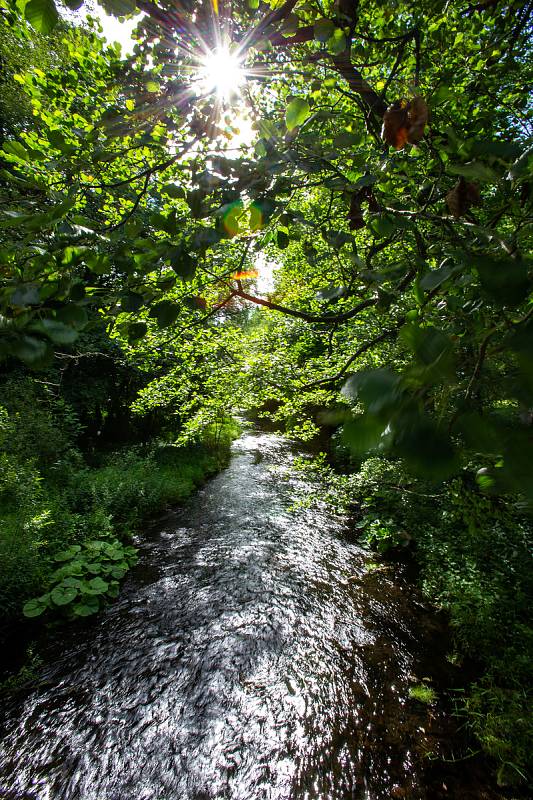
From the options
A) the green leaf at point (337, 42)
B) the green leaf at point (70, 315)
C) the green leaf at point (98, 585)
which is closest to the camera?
the green leaf at point (70, 315)

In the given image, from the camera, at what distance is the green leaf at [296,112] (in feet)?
3.19

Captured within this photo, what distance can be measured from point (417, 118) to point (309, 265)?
3.39 m

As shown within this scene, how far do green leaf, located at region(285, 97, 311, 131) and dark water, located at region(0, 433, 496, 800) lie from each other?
4.50m

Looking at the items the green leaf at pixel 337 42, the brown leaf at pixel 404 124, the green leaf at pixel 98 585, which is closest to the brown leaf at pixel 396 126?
the brown leaf at pixel 404 124

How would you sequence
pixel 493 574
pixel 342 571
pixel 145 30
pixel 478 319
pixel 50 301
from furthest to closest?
pixel 342 571 < pixel 493 574 < pixel 145 30 < pixel 478 319 < pixel 50 301

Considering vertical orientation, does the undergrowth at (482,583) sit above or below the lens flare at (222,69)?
below

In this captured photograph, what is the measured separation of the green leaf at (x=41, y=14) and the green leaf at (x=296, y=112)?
1.92 feet

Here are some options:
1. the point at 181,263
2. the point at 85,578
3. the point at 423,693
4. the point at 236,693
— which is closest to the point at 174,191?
the point at 181,263

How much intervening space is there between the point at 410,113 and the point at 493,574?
5151 mm

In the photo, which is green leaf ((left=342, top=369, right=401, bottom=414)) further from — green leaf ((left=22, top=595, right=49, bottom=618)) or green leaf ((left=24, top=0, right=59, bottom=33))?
green leaf ((left=22, top=595, right=49, bottom=618))

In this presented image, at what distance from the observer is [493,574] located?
4246mm

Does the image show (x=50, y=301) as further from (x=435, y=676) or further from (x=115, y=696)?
(x=435, y=676)

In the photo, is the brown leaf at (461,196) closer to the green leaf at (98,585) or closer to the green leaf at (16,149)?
the green leaf at (16,149)

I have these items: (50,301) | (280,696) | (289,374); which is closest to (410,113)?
(50,301)
